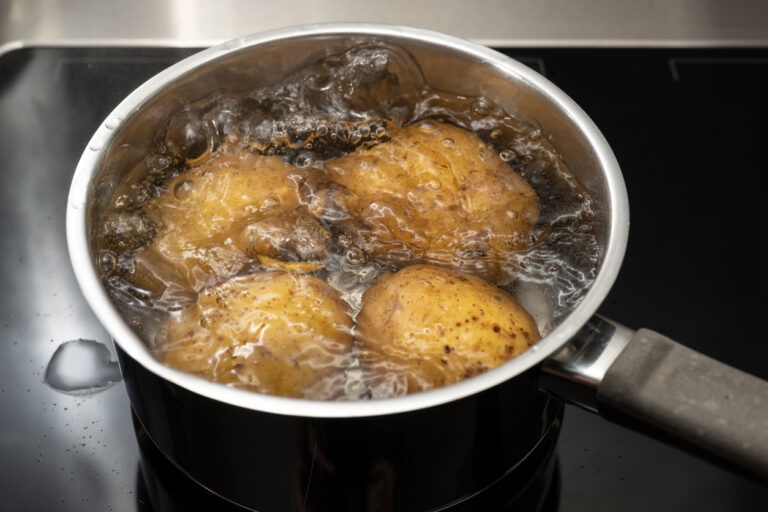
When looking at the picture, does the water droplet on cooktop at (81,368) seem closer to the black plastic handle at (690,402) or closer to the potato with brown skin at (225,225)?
the potato with brown skin at (225,225)

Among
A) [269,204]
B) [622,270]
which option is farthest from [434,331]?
[622,270]

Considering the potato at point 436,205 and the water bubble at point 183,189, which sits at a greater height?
the water bubble at point 183,189

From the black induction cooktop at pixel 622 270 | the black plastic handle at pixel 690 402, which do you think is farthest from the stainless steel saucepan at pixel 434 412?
the black induction cooktop at pixel 622 270

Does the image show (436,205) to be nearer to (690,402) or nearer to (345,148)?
(345,148)

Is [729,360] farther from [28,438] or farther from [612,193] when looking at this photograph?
[28,438]

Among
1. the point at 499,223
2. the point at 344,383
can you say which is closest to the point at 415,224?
the point at 499,223

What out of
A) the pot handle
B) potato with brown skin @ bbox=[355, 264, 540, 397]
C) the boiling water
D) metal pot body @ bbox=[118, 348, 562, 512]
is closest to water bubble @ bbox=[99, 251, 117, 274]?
the boiling water
